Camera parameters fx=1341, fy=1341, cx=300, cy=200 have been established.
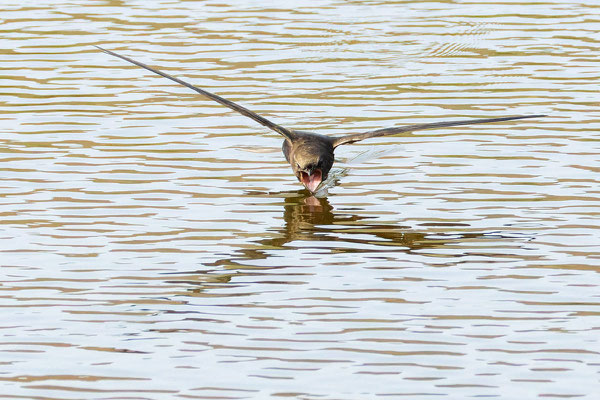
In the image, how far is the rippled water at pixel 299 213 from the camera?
8.25m

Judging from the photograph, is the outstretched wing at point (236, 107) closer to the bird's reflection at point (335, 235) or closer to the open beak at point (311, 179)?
the open beak at point (311, 179)

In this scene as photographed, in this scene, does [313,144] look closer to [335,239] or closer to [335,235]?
[335,235]

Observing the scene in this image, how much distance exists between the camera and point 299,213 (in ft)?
39.2

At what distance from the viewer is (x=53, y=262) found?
1023 cm

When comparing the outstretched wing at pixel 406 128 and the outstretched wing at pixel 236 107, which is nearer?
the outstretched wing at pixel 406 128

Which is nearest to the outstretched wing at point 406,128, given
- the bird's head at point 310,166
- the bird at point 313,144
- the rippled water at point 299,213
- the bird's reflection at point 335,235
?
the bird at point 313,144

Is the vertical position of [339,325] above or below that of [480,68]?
below

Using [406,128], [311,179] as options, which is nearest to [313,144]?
[311,179]

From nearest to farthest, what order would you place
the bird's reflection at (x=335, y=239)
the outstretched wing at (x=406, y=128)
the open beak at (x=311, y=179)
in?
the bird's reflection at (x=335, y=239)
the outstretched wing at (x=406, y=128)
the open beak at (x=311, y=179)

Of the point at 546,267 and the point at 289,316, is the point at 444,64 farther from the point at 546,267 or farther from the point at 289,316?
the point at 289,316

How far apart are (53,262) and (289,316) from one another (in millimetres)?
2186

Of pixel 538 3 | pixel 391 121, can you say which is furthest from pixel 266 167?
pixel 538 3

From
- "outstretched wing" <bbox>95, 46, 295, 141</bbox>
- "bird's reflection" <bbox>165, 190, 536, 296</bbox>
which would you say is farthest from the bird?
"bird's reflection" <bbox>165, 190, 536, 296</bbox>

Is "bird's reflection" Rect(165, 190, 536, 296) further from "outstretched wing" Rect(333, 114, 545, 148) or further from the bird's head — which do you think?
"outstretched wing" Rect(333, 114, 545, 148)
